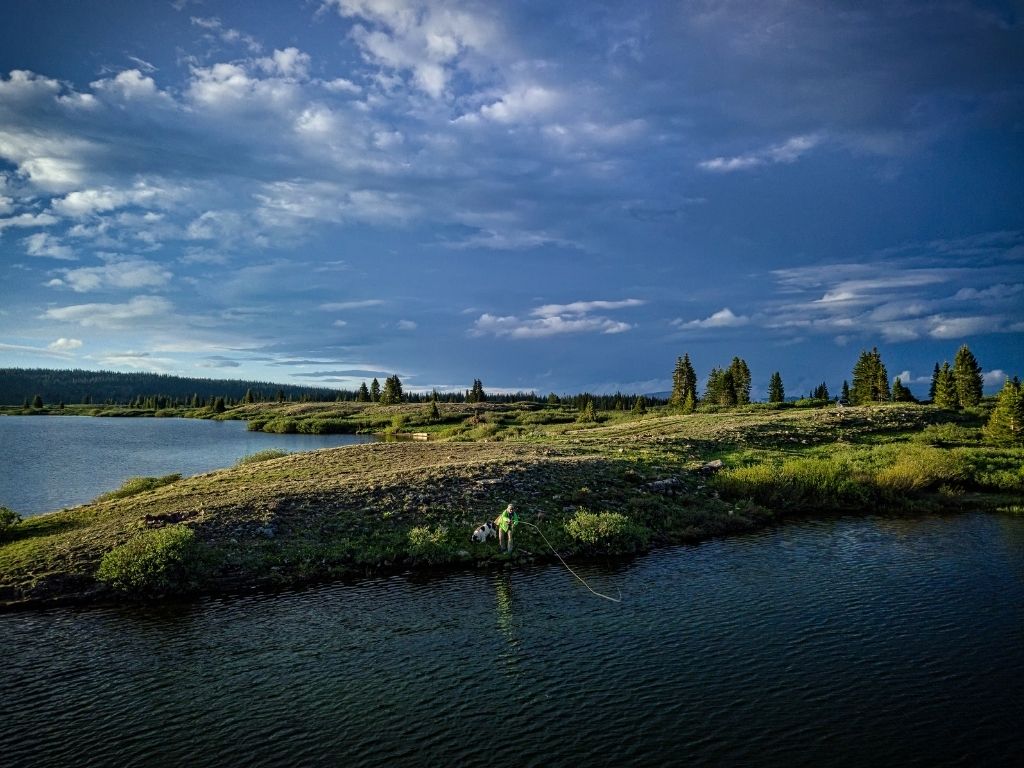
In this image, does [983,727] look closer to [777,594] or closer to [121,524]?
[777,594]

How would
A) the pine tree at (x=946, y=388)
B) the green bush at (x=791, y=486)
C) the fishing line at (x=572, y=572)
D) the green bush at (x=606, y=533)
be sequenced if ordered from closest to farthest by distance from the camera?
the fishing line at (x=572, y=572) < the green bush at (x=606, y=533) < the green bush at (x=791, y=486) < the pine tree at (x=946, y=388)

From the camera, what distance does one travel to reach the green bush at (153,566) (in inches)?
904

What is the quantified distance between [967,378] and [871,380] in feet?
62.4

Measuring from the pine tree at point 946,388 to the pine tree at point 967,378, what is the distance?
3.64ft

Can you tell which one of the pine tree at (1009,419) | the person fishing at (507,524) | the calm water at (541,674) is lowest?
the calm water at (541,674)

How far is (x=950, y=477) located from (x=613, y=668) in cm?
3952

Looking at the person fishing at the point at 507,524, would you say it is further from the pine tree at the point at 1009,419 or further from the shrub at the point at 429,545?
the pine tree at the point at 1009,419

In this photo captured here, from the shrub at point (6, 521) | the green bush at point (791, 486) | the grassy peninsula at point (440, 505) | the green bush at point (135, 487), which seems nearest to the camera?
the grassy peninsula at point (440, 505)

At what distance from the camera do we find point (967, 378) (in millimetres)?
116625

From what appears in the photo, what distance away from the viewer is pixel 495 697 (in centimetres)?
1523

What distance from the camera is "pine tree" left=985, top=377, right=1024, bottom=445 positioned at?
198 ft

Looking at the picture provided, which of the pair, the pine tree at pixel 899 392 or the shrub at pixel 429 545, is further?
the pine tree at pixel 899 392

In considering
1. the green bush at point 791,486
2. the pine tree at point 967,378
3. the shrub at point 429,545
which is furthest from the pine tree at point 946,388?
the shrub at point 429,545

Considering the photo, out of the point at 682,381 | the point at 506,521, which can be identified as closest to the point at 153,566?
the point at 506,521
